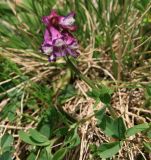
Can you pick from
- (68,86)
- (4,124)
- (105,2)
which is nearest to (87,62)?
(68,86)

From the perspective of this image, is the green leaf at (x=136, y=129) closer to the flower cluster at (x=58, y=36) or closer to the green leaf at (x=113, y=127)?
the green leaf at (x=113, y=127)

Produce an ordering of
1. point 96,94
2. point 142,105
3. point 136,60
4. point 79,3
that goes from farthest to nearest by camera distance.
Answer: point 79,3
point 136,60
point 142,105
point 96,94

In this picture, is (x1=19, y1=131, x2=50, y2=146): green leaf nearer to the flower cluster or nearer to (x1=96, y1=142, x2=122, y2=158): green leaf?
(x1=96, y1=142, x2=122, y2=158): green leaf

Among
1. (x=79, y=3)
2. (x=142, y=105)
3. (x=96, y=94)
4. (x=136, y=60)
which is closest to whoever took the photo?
(x=96, y=94)

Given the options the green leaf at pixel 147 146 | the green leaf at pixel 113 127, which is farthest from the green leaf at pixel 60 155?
the green leaf at pixel 147 146

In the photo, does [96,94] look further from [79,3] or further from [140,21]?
[79,3]

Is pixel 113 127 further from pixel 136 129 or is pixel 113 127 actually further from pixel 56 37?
pixel 56 37
